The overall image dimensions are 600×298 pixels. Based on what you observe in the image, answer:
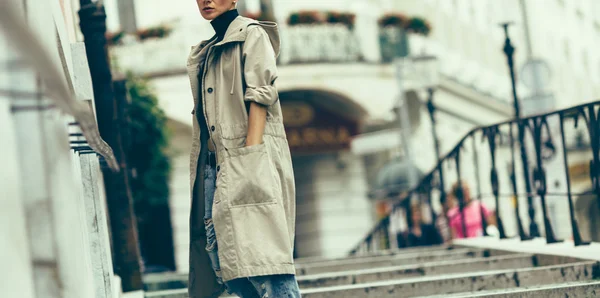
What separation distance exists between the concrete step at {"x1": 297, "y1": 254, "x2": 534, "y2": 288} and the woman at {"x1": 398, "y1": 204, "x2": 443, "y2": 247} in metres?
6.78

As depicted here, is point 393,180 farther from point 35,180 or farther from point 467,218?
point 35,180

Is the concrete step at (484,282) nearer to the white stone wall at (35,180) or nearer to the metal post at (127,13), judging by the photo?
the white stone wall at (35,180)

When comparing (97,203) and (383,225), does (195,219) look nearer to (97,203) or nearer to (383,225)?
(97,203)

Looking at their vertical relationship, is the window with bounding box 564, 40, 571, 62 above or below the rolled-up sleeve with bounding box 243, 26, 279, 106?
above

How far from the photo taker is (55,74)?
2.45 meters

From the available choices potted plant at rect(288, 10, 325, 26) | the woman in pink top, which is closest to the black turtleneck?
the woman in pink top

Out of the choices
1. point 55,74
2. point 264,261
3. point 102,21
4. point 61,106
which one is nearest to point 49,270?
point 61,106

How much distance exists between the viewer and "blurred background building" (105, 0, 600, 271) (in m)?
27.6

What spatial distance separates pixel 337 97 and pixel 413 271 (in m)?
20.4

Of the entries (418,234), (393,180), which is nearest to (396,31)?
(393,180)

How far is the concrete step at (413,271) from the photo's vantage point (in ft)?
26.1

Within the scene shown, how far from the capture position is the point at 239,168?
15.3 ft

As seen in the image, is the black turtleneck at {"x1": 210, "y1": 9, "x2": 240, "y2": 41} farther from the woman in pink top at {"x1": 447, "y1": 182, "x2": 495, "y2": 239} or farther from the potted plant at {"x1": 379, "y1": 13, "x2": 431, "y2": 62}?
the potted plant at {"x1": 379, "y1": 13, "x2": 431, "y2": 62}

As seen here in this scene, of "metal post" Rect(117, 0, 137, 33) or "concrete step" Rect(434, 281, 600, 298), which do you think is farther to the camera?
"metal post" Rect(117, 0, 137, 33)
